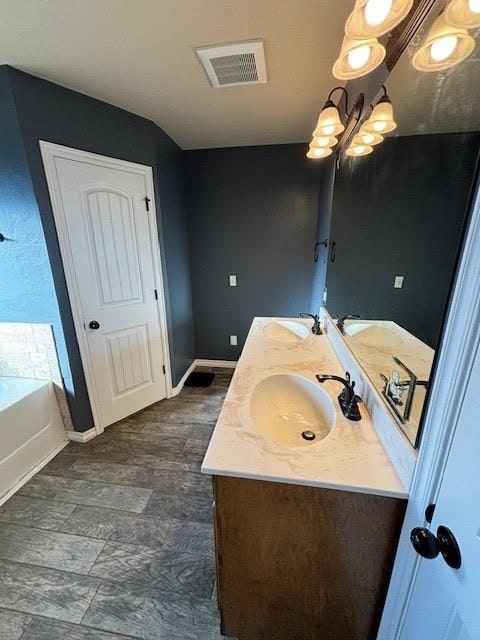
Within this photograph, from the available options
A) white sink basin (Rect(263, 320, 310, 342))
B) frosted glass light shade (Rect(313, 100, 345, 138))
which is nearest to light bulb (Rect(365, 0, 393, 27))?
frosted glass light shade (Rect(313, 100, 345, 138))

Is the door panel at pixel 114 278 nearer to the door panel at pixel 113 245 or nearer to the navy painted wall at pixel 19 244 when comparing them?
the door panel at pixel 113 245

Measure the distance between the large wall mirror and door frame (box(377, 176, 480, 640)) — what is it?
0.15 feet

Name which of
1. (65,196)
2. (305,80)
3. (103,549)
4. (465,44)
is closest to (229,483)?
(103,549)

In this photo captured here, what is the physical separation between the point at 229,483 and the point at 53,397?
182cm

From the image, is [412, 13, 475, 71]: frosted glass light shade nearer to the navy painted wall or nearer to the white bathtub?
the navy painted wall

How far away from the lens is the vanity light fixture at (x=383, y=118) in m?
0.95

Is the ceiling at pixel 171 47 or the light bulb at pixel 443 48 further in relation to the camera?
the ceiling at pixel 171 47

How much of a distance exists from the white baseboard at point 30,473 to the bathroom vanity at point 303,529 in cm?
154

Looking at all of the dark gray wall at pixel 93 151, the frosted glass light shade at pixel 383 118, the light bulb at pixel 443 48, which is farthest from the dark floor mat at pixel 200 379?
the light bulb at pixel 443 48

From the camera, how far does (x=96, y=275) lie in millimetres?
1932

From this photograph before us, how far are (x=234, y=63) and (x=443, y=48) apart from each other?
117 cm

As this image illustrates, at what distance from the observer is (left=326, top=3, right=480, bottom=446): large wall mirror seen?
1.93 feet

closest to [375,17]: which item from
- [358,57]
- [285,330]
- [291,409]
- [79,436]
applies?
[358,57]

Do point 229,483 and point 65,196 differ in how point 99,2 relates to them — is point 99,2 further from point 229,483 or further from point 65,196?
point 229,483
